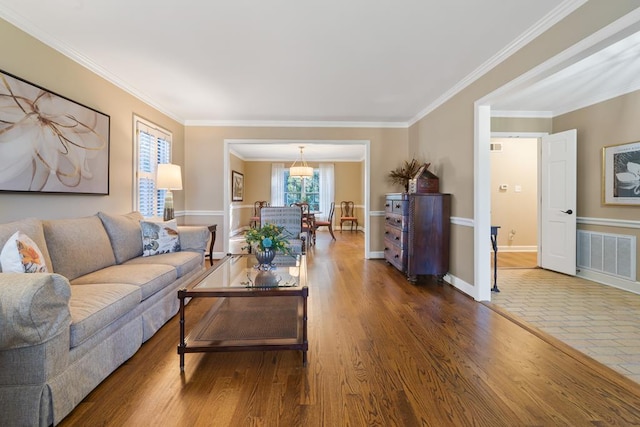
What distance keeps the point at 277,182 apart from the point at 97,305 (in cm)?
885

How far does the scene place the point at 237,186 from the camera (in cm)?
938

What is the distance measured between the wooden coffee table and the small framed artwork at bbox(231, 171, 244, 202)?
612cm

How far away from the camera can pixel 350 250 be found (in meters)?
6.44

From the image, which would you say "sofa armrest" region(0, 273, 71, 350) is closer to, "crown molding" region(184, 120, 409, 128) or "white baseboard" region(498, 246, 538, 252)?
"crown molding" region(184, 120, 409, 128)

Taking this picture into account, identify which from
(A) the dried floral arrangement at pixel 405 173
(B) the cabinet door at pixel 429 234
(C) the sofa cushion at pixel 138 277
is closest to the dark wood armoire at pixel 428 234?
(B) the cabinet door at pixel 429 234

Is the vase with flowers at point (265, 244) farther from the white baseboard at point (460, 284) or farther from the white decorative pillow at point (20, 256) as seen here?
the white baseboard at point (460, 284)

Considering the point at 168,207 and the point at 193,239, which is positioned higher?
the point at 168,207

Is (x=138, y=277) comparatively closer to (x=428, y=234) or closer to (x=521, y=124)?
(x=428, y=234)

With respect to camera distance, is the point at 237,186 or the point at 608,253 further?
the point at 237,186

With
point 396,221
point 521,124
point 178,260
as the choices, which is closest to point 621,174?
point 521,124

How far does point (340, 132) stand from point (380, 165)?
0.95 meters

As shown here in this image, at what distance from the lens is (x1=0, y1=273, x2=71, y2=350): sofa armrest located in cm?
124

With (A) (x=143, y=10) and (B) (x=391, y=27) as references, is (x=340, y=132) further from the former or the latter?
(A) (x=143, y=10)

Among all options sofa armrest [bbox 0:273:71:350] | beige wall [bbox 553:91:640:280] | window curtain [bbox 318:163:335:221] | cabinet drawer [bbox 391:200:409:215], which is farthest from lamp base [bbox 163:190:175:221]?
window curtain [bbox 318:163:335:221]
